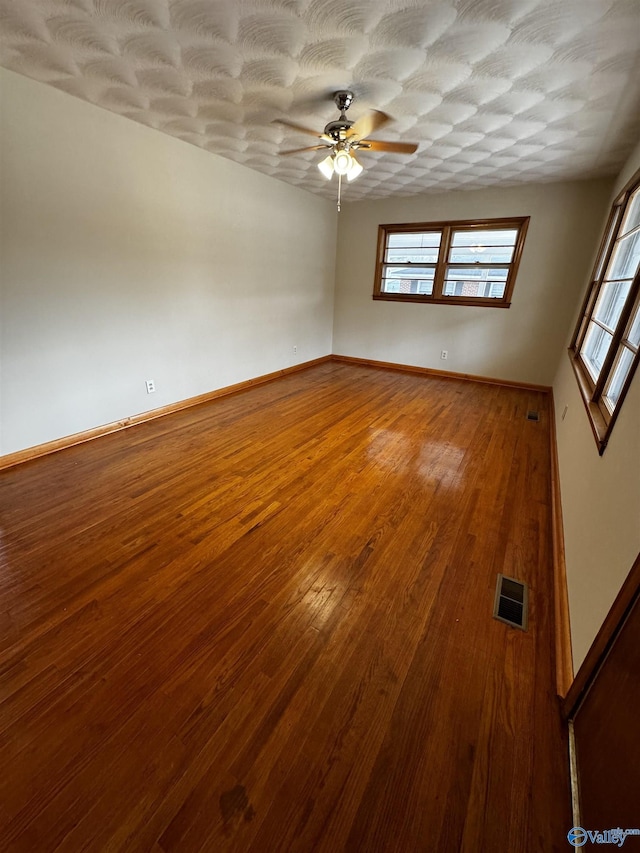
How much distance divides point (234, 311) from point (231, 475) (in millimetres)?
2367

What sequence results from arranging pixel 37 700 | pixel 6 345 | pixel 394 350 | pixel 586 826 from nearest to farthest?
1. pixel 586 826
2. pixel 37 700
3. pixel 6 345
4. pixel 394 350

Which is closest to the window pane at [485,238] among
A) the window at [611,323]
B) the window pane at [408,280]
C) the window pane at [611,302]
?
the window pane at [408,280]

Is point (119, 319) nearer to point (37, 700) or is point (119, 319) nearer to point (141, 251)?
point (141, 251)

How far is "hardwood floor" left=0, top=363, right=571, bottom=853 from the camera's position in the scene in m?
0.90

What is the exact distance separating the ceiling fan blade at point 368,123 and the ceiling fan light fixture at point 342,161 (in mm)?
223

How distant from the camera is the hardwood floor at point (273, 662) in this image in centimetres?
90

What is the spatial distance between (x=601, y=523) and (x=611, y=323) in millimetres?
2070

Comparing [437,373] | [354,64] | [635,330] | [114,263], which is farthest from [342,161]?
[437,373]

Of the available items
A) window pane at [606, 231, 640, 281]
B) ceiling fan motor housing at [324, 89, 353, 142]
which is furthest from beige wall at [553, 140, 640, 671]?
ceiling fan motor housing at [324, 89, 353, 142]

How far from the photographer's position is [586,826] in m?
0.86

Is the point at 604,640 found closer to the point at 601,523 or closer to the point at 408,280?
the point at 601,523

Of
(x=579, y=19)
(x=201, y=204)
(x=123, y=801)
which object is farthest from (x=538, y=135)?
(x=123, y=801)

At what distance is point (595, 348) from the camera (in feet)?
9.52

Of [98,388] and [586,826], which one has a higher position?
[98,388]
